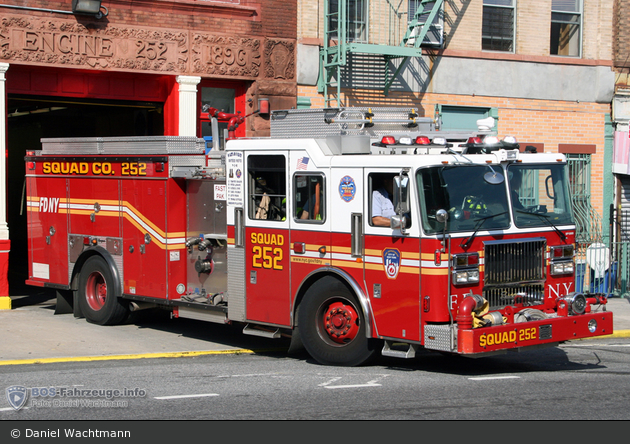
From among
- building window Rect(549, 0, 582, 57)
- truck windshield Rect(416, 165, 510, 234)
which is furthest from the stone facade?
truck windshield Rect(416, 165, 510, 234)

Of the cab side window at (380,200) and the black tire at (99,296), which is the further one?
the black tire at (99,296)

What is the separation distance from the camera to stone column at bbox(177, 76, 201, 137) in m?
15.9

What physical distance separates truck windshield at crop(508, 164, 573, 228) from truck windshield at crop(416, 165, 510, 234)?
0.61 feet

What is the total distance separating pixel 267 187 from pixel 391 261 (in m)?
2.06

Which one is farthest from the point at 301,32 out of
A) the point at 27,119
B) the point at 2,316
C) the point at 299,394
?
the point at 27,119

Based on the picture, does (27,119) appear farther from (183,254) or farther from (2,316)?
(183,254)

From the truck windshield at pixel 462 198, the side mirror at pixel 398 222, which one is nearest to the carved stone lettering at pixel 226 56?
the truck windshield at pixel 462 198

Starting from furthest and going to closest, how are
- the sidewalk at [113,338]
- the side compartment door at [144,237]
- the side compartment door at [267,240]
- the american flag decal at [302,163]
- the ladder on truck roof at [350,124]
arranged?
the side compartment door at [144,237]
the sidewalk at [113,338]
the side compartment door at [267,240]
the ladder on truck roof at [350,124]
the american flag decal at [302,163]

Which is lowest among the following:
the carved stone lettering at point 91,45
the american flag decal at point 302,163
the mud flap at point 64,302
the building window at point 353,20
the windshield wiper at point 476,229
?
the mud flap at point 64,302

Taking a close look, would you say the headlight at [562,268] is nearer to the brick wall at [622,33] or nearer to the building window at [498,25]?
the building window at [498,25]

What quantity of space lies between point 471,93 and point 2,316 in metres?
10.8

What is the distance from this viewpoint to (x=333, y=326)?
30.9 feet

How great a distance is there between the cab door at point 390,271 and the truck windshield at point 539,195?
54.0 inches

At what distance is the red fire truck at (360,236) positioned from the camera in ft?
28.2
